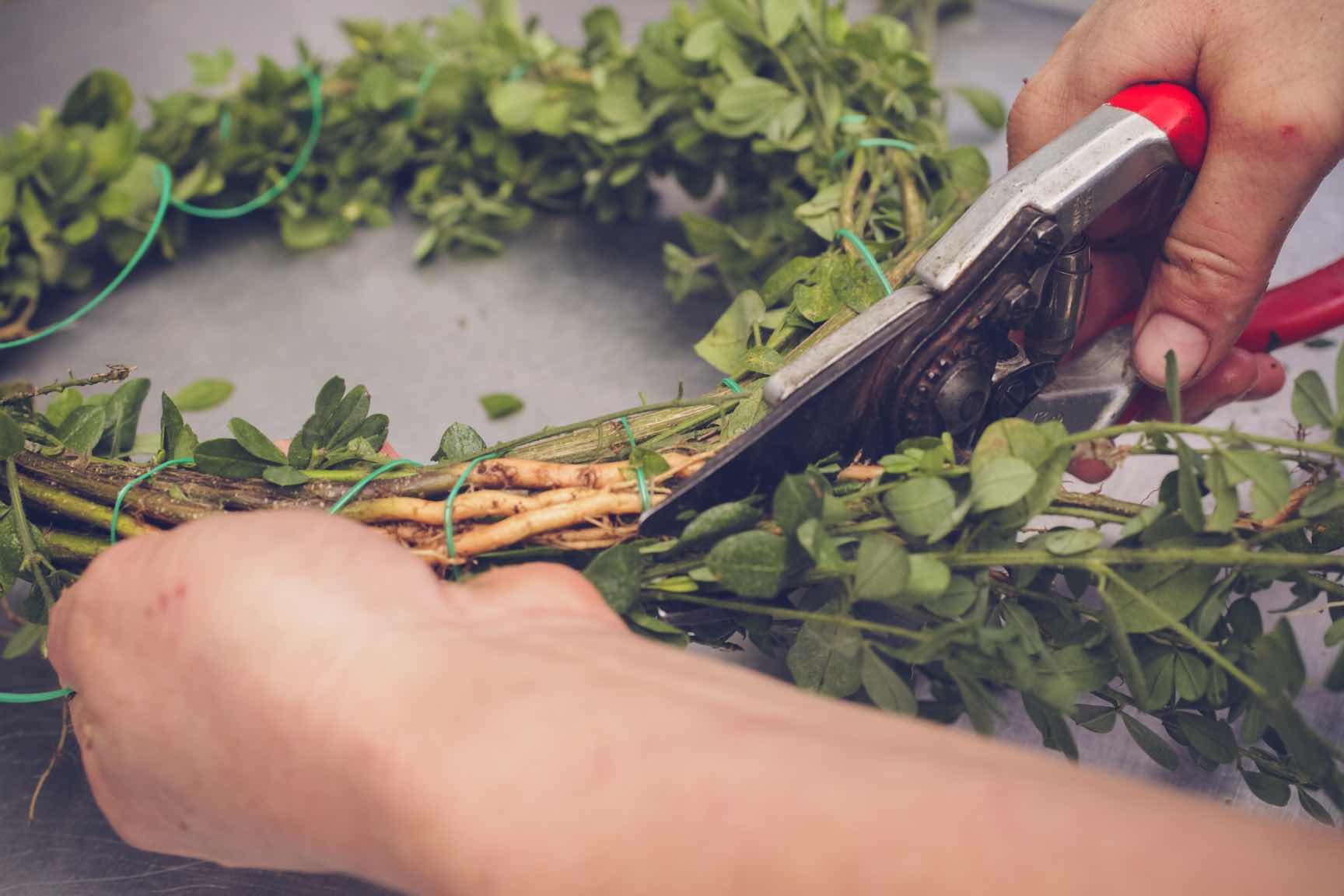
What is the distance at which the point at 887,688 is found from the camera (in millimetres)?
608

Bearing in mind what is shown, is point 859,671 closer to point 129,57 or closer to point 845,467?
point 845,467

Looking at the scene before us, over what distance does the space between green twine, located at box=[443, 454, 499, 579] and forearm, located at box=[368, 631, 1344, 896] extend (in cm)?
19

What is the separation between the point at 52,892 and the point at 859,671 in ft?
2.04

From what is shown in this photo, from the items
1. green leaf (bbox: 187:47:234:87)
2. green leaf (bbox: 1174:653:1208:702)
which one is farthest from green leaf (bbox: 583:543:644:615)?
green leaf (bbox: 187:47:234:87)

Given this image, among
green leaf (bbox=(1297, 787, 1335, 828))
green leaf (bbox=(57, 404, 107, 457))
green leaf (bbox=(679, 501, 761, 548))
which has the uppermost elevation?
green leaf (bbox=(57, 404, 107, 457))

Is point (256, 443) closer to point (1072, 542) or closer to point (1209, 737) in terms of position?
point (1072, 542)

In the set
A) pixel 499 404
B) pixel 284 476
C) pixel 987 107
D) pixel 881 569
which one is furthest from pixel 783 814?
pixel 987 107

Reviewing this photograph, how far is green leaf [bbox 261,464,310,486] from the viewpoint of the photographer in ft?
2.20

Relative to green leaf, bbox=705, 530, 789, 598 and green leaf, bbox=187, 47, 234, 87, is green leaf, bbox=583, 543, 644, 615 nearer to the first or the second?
green leaf, bbox=705, 530, 789, 598

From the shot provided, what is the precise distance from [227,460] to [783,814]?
47 centimetres

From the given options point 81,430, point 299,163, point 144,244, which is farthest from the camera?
point 299,163

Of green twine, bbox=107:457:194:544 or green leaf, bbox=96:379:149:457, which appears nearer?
green twine, bbox=107:457:194:544

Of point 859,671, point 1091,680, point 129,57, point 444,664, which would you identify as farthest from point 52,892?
point 129,57

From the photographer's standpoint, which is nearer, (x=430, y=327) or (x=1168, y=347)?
(x=1168, y=347)
